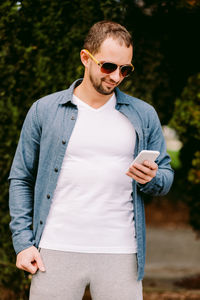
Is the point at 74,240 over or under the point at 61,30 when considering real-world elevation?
under

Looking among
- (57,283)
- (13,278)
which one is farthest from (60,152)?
(13,278)

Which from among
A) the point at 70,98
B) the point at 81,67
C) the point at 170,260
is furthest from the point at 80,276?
the point at 170,260

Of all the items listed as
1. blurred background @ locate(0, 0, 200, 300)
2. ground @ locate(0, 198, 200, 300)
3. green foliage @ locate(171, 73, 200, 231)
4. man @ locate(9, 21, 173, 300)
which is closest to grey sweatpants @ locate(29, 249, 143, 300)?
man @ locate(9, 21, 173, 300)

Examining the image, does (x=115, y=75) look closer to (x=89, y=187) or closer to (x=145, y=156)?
(x=145, y=156)

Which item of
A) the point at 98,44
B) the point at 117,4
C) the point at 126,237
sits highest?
the point at 98,44

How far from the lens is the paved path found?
7043 mm

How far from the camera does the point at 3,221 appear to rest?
3863 mm

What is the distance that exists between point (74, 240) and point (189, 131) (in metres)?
2.56

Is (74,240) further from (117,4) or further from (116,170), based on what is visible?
(117,4)

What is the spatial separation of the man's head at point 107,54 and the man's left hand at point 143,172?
45cm

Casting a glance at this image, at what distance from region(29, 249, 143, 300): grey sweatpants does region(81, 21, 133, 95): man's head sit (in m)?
0.86

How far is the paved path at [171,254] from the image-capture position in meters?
7.04

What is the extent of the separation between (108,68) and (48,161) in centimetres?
58

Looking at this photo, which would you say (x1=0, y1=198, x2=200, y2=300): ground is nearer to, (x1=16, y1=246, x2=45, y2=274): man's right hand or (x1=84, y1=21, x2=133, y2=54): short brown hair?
(x1=16, y1=246, x2=45, y2=274): man's right hand
